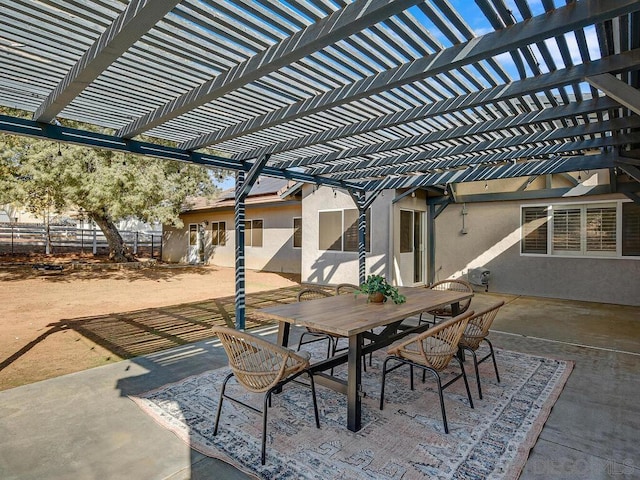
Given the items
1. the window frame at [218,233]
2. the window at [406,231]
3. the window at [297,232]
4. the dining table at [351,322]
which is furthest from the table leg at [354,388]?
the window frame at [218,233]

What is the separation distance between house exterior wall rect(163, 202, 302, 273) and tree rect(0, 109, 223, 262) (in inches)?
140

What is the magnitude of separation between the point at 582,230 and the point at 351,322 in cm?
796

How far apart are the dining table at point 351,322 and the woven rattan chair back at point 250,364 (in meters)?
0.35

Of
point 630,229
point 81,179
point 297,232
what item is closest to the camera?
point 630,229

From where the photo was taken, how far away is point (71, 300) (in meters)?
7.89

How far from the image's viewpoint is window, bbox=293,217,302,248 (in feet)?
42.4

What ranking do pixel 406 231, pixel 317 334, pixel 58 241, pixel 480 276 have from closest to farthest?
pixel 317 334
pixel 480 276
pixel 406 231
pixel 58 241

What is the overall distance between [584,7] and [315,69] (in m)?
1.71

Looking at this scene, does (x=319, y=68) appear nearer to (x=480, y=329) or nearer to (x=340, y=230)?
(x=480, y=329)

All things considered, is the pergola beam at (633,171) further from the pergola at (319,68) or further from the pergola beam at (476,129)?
the pergola beam at (476,129)

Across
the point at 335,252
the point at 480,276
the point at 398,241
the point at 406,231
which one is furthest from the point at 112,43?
the point at 480,276

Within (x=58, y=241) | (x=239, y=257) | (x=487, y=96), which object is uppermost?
(x=487, y=96)

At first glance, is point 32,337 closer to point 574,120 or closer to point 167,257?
point 574,120

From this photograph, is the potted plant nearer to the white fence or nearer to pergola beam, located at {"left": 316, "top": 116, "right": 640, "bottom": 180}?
pergola beam, located at {"left": 316, "top": 116, "right": 640, "bottom": 180}
